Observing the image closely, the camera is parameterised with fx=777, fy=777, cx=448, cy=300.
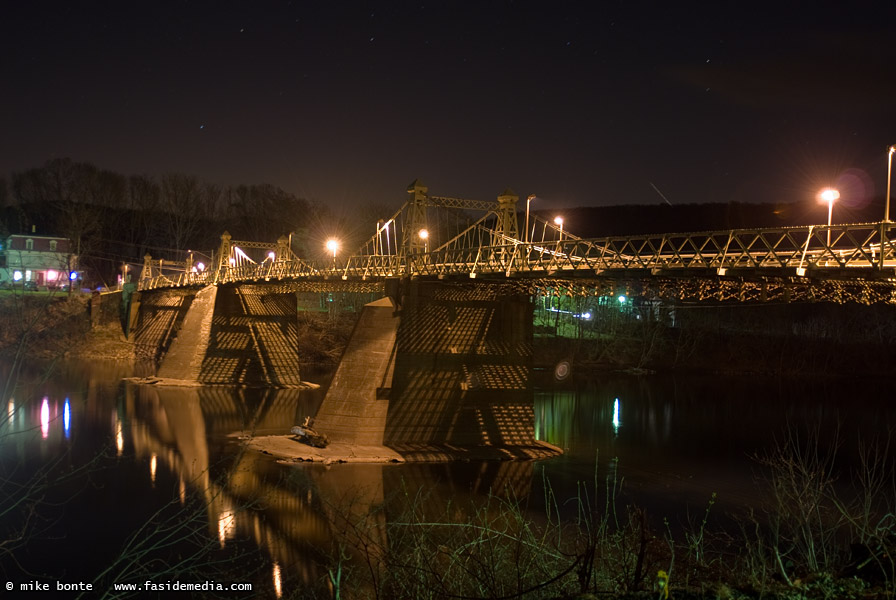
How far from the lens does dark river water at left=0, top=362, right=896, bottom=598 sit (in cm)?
1499

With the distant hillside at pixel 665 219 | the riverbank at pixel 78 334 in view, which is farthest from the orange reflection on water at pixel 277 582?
the distant hillside at pixel 665 219

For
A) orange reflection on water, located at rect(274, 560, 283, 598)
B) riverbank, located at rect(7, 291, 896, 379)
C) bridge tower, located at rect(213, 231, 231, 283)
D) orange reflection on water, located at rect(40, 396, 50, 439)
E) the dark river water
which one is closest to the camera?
orange reflection on water, located at rect(274, 560, 283, 598)

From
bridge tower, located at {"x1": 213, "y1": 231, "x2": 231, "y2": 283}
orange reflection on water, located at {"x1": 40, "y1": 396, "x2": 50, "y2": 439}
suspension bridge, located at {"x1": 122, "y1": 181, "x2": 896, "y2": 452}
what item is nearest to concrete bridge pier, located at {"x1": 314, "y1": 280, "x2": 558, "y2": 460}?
suspension bridge, located at {"x1": 122, "y1": 181, "x2": 896, "y2": 452}

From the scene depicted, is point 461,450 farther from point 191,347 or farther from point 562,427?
point 191,347

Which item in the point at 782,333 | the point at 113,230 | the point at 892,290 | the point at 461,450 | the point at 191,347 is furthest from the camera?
the point at 113,230

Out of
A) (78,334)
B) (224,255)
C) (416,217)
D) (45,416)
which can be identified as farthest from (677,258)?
(78,334)

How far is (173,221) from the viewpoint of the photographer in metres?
82.6

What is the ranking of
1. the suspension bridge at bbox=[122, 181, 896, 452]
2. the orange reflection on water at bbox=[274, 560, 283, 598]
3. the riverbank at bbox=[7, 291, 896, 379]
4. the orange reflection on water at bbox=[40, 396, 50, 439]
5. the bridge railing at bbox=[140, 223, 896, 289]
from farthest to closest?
1. the riverbank at bbox=[7, 291, 896, 379]
2. the orange reflection on water at bbox=[40, 396, 50, 439]
3. the suspension bridge at bbox=[122, 181, 896, 452]
4. the bridge railing at bbox=[140, 223, 896, 289]
5. the orange reflection on water at bbox=[274, 560, 283, 598]

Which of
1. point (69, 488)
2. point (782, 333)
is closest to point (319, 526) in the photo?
point (69, 488)

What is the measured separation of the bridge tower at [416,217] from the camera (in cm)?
3016

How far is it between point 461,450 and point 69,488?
12303 mm

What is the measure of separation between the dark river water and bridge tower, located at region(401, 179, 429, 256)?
9.17 meters

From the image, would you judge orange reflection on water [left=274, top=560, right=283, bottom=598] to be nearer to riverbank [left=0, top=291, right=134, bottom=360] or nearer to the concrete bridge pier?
the concrete bridge pier

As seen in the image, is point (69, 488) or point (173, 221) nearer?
point (69, 488)
